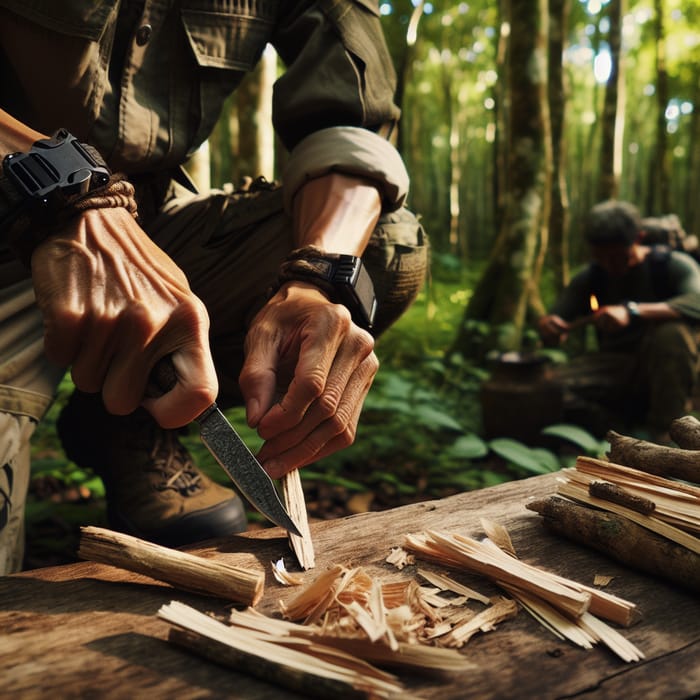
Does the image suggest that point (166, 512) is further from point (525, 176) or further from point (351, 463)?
point (525, 176)

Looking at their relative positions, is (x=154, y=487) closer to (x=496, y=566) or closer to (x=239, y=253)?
Answer: (x=239, y=253)

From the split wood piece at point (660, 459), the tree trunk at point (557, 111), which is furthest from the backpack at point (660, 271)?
the tree trunk at point (557, 111)

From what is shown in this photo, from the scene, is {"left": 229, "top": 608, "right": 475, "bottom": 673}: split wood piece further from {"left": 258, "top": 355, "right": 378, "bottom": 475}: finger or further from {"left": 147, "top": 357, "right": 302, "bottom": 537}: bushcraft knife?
{"left": 258, "top": 355, "right": 378, "bottom": 475}: finger

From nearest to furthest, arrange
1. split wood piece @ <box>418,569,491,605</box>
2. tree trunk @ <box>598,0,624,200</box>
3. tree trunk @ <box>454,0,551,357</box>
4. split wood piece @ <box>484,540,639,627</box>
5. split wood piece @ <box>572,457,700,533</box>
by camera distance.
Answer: split wood piece @ <box>484,540,639,627</box>
split wood piece @ <box>418,569,491,605</box>
split wood piece @ <box>572,457,700,533</box>
tree trunk @ <box>454,0,551,357</box>
tree trunk @ <box>598,0,624,200</box>

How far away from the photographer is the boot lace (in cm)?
219

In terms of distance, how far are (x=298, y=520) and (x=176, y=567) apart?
35 cm

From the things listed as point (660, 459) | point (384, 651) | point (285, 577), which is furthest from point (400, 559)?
point (660, 459)

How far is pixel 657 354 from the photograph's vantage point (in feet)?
17.0

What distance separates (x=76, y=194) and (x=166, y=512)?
1.11 m

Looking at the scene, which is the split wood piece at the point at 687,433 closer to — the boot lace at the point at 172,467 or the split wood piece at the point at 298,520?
the split wood piece at the point at 298,520

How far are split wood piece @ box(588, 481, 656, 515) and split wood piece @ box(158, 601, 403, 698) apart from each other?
2.35 feet

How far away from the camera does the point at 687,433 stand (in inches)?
69.4

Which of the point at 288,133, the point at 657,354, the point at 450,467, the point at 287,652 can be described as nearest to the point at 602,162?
the point at 657,354

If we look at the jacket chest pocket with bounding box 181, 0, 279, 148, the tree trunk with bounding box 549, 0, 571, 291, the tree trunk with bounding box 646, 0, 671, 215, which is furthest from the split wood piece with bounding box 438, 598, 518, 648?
the tree trunk with bounding box 646, 0, 671, 215
